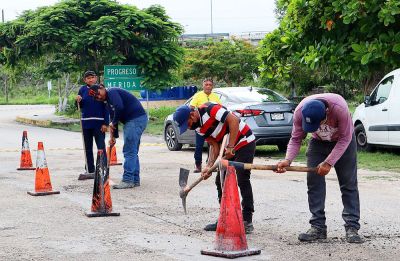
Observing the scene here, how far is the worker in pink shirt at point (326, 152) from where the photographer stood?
7.13 m

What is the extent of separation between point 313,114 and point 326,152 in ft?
2.46

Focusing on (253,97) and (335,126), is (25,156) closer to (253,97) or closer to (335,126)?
(253,97)

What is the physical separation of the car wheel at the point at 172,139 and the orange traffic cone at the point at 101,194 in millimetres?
8758

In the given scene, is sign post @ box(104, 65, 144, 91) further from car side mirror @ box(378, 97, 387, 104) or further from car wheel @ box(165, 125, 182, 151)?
car side mirror @ box(378, 97, 387, 104)

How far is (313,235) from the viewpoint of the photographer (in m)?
7.36

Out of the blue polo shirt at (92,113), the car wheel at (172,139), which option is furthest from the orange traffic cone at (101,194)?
the car wheel at (172,139)

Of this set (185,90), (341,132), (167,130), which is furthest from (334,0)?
(185,90)

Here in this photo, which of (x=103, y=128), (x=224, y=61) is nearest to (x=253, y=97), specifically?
(x=103, y=128)

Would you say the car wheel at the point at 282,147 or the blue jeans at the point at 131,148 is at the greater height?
the blue jeans at the point at 131,148

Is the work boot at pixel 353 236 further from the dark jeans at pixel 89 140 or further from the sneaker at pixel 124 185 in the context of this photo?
the dark jeans at pixel 89 140

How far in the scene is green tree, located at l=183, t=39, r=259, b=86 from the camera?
3594 centimetres

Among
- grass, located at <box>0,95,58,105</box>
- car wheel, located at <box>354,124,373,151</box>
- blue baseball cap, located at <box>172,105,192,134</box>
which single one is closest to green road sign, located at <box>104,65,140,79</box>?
car wheel, located at <box>354,124,373,151</box>

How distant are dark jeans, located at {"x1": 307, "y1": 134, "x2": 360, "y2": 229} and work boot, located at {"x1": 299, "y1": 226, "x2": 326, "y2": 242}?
4cm

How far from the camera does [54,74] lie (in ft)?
93.9
